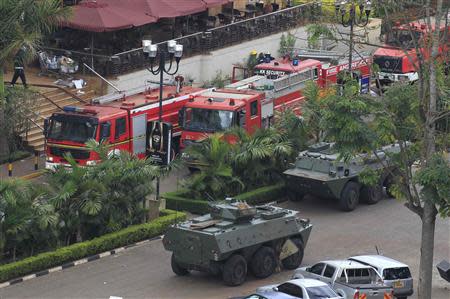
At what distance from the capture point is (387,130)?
25750 millimetres

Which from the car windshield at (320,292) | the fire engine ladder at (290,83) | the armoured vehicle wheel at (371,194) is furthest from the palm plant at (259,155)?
the car windshield at (320,292)

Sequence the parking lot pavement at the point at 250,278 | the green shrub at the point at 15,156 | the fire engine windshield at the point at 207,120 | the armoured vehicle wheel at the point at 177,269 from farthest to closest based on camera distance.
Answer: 1. the green shrub at the point at 15,156
2. the fire engine windshield at the point at 207,120
3. the armoured vehicle wheel at the point at 177,269
4. the parking lot pavement at the point at 250,278

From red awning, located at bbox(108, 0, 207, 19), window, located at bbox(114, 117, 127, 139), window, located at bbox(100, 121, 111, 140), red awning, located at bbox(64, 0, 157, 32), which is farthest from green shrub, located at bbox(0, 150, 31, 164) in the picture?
red awning, located at bbox(108, 0, 207, 19)

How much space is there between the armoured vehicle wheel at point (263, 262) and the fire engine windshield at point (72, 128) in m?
8.87

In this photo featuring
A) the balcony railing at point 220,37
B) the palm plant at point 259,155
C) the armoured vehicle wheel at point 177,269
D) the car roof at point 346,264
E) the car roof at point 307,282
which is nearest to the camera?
the car roof at point 307,282

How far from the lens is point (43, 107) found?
4184 centimetres

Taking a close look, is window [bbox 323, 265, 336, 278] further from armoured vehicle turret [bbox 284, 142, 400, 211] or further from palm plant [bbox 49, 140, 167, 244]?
armoured vehicle turret [bbox 284, 142, 400, 211]

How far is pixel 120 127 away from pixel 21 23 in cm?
513

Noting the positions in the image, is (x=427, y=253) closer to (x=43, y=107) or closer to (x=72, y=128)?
(x=72, y=128)

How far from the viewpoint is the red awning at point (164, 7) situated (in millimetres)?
48062

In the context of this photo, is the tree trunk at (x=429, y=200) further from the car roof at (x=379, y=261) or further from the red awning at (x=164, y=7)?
the red awning at (x=164, y=7)

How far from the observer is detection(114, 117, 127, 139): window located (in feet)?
123

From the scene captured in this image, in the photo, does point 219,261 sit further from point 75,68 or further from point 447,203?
point 75,68

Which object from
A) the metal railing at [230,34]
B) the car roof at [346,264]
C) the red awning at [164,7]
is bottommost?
the car roof at [346,264]
